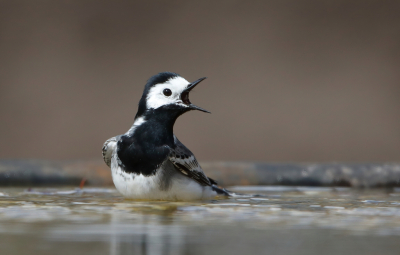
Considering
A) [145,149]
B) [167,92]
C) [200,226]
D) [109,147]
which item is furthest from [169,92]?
[200,226]

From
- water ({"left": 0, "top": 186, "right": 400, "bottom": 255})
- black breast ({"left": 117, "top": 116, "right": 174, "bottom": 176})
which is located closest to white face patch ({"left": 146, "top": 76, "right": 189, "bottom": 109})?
black breast ({"left": 117, "top": 116, "right": 174, "bottom": 176})

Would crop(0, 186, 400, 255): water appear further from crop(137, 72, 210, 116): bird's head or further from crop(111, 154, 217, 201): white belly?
crop(137, 72, 210, 116): bird's head

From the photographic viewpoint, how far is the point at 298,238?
1.81 m

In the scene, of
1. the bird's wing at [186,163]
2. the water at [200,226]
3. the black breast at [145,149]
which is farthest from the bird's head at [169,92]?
the water at [200,226]

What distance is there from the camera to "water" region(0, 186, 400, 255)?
162 cm

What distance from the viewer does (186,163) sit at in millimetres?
3330

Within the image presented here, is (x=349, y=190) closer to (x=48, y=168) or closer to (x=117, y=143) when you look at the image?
(x=117, y=143)

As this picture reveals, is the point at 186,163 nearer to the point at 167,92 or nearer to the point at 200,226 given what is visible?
the point at 167,92

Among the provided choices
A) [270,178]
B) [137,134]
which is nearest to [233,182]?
[270,178]

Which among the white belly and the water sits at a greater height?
the white belly

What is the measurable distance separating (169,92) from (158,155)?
35 centimetres

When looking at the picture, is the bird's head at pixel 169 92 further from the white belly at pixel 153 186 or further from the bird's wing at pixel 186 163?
the white belly at pixel 153 186

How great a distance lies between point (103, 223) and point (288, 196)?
1.57 m

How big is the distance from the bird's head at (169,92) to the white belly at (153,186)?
1.16 ft
